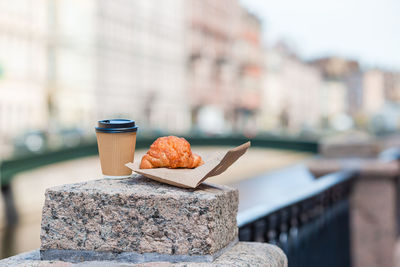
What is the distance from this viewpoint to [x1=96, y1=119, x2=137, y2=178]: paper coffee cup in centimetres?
157

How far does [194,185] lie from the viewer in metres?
1.36

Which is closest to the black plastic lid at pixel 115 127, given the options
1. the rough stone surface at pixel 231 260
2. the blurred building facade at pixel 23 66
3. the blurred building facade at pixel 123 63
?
the rough stone surface at pixel 231 260

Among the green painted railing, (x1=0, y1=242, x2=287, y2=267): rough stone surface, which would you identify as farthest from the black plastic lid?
the green painted railing

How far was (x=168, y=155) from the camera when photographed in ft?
4.93

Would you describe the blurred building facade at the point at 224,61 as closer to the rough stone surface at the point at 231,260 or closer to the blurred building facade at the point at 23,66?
the blurred building facade at the point at 23,66

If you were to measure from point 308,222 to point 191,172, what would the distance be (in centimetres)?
153

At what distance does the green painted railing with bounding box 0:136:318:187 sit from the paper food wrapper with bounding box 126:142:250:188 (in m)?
14.3

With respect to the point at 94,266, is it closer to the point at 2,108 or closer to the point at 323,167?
the point at 323,167

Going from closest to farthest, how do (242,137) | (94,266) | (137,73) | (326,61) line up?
(94,266) < (242,137) < (137,73) < (326,61)

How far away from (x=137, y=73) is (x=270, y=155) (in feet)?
46.1

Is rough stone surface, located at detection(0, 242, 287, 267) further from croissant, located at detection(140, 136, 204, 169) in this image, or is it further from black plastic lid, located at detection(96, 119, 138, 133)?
black plastic lid, located at detection(96, 119, 138, 133)

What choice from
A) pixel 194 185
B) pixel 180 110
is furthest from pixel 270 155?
pixel 194 185

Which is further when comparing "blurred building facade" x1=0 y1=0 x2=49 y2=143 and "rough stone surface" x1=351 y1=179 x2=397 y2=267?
"blurred building facade" x1=0 y1=0 x2=49 y2=143

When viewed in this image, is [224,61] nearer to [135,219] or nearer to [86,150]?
[86,150]
